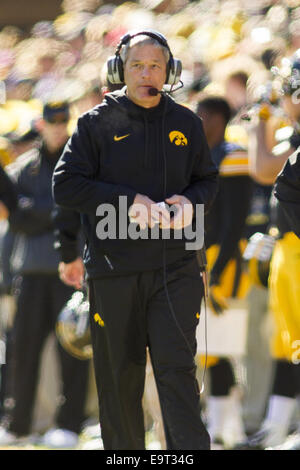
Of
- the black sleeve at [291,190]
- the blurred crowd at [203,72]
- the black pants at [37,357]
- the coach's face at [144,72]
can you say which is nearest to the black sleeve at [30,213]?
the black pants at [37,357]

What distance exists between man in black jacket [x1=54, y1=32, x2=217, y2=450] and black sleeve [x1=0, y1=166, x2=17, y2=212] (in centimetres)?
105

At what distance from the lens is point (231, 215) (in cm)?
662

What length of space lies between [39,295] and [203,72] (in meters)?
3.33

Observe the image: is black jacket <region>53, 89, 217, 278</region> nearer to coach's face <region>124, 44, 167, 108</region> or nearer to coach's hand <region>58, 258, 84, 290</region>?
coach's face <region>124, 44, 167, 108</region>

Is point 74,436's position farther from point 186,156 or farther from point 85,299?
point 186,156

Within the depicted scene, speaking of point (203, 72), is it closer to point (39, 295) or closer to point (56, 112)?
point (56, 112)

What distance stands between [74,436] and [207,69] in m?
3.88

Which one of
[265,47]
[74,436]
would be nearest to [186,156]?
[74,436]

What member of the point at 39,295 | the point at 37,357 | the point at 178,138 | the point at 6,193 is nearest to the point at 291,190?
the point at 178,138

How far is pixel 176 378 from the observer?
16.1ft

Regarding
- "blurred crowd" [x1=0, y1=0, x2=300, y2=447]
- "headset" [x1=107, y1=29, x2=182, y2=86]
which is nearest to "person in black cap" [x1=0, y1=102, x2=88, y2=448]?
"blurred crowd" [x1=0, y1=0, x2=300, y2=447]

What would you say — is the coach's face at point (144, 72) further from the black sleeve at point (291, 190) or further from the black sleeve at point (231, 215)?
the black sleeve at point (231, 215)

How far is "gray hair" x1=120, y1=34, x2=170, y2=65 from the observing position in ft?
16.8
